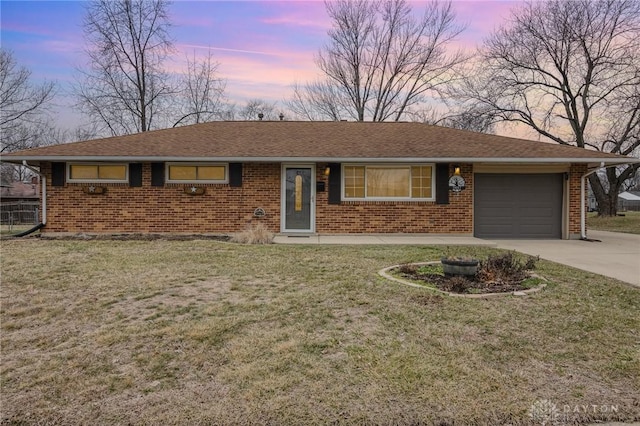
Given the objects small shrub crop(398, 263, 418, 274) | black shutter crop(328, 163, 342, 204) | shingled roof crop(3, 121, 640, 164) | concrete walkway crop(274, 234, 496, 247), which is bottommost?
small shrub crop(398, 263, 418, 274)

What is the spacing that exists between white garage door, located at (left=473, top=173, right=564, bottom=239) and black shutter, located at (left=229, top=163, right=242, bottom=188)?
704cm

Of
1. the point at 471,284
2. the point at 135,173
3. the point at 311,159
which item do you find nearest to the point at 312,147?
the point at 311,159

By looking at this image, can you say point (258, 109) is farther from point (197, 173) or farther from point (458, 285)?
point (458, 285)

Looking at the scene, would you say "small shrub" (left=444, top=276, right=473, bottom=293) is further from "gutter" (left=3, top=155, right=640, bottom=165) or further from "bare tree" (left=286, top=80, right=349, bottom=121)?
"bare tree" (left=286, top=80, right=349, bottom=121)

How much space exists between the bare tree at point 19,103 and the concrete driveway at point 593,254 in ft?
101

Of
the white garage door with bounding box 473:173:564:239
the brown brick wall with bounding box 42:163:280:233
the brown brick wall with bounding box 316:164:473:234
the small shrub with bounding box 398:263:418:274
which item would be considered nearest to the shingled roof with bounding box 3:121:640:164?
the brown brick wall with bounding box 42:163:280:233

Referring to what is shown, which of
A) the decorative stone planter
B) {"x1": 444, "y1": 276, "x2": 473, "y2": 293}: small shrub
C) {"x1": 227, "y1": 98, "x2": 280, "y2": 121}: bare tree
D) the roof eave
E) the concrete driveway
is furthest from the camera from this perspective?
{"x1": 227, "y1": 98, "x2": 280, "y2": 121}: bare tree

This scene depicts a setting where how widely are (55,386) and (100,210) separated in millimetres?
10184

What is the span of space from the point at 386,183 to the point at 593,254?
538 cm

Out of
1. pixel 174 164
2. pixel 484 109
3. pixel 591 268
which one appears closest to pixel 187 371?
pixel 591 268

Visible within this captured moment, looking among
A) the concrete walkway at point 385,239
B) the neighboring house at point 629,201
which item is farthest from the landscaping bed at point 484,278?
the neighboring house at point 629,201

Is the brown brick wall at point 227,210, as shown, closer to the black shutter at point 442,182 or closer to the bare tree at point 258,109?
the black shutter at point 442,182

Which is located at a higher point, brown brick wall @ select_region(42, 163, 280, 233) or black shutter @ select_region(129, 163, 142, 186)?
black shutter @ select_region(129, 163, 142, 186)

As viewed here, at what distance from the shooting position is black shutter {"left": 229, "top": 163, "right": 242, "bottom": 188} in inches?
470
